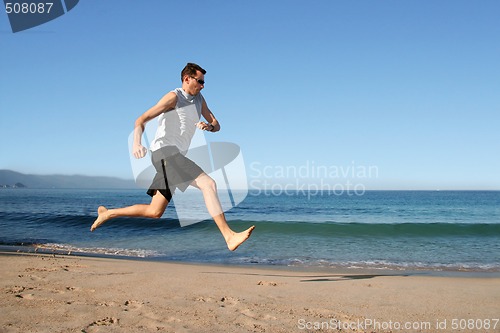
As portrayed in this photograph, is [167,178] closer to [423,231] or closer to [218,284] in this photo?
Answer: [218,284]

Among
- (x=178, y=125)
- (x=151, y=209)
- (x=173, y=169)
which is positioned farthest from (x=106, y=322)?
(x=178, y=125)

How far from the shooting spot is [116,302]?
4766 mm

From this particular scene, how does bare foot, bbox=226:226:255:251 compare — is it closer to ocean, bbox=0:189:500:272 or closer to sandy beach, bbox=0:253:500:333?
sandy beach, bbox=0:253:500:333

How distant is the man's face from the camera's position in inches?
174

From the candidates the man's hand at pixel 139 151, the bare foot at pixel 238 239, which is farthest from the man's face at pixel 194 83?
the bare foot at pixel 238 239

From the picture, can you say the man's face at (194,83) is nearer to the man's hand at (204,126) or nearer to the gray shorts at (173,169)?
the man's hand at (204,126)

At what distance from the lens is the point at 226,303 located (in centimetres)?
498

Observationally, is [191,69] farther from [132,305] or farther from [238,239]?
[132,305]

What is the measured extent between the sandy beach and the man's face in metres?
2.39

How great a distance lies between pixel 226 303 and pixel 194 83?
2608 millimetres

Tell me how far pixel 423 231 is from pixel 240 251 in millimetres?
11583

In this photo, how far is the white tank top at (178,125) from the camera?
172 inches

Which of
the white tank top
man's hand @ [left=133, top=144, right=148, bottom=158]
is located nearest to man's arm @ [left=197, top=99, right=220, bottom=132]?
the white tank top

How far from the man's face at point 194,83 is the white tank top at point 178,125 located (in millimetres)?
54
